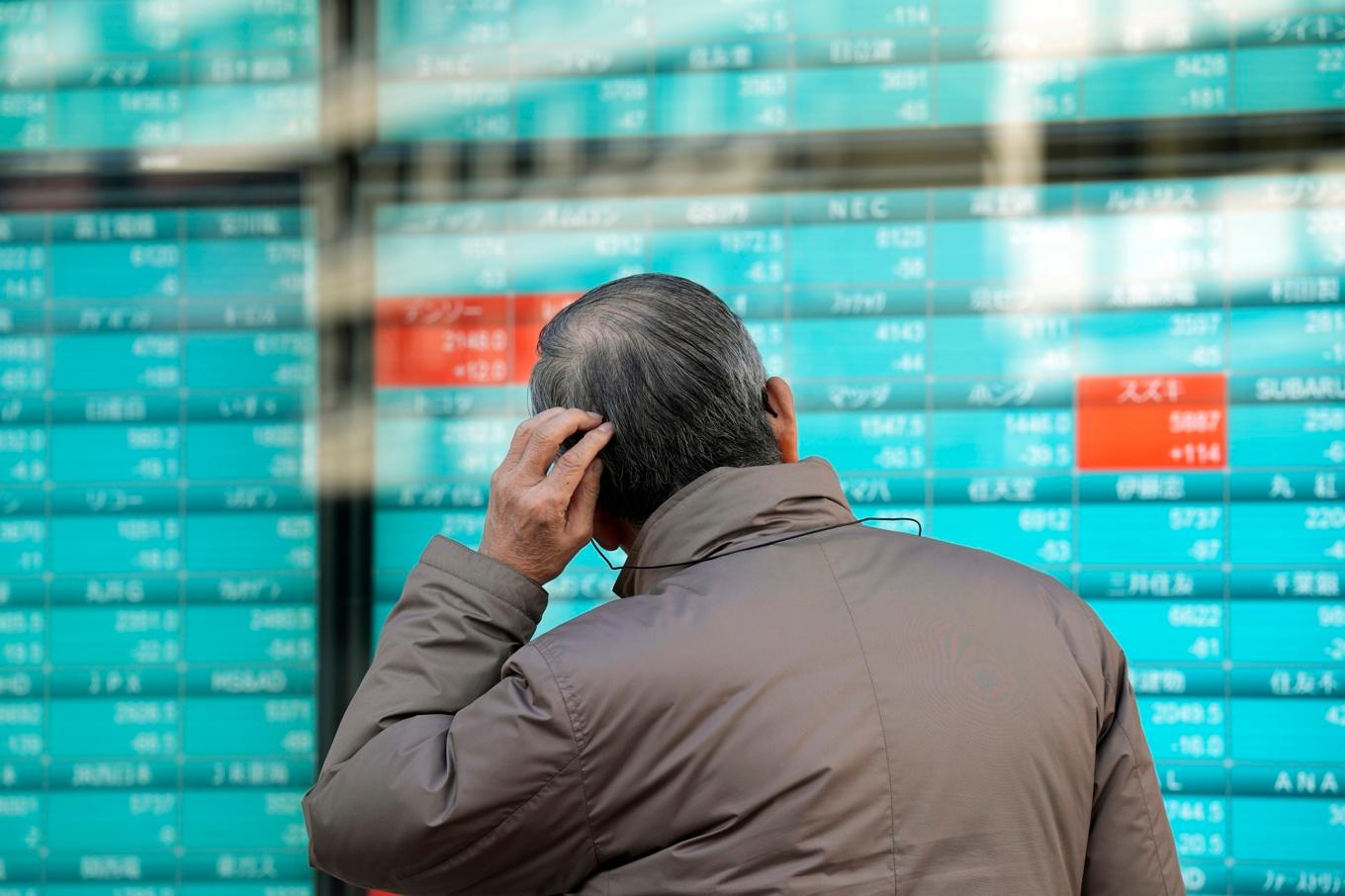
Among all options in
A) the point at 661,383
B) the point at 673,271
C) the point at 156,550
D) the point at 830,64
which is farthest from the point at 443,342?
the point at 661,383

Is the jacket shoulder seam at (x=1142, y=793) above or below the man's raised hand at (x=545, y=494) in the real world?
below

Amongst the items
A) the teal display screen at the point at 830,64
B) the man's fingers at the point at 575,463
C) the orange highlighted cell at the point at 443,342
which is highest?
the teal display screen at the point at 830,64

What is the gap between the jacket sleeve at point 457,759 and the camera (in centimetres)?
116

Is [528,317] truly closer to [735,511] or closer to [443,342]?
[443,342]

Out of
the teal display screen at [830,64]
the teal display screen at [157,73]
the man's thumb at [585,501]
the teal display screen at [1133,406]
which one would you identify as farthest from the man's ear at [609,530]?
the teal display screen at [157,73]

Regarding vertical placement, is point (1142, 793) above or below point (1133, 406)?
below

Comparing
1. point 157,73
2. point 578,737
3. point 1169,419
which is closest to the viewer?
point 578,737

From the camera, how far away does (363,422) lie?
9.02 feet

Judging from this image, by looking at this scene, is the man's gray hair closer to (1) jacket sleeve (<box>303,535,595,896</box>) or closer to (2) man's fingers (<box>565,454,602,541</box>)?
(2) man's fingers (<box>565,454,602,541</box>)

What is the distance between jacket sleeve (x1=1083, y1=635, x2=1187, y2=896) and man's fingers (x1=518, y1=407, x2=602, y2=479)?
2.13ft

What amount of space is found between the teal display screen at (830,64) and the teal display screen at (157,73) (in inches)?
9.5

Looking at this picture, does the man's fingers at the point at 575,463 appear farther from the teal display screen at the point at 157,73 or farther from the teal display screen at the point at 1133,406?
the teal display screen at the point at 157,73

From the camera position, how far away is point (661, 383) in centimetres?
135

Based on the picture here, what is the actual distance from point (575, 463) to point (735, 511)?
193mm
